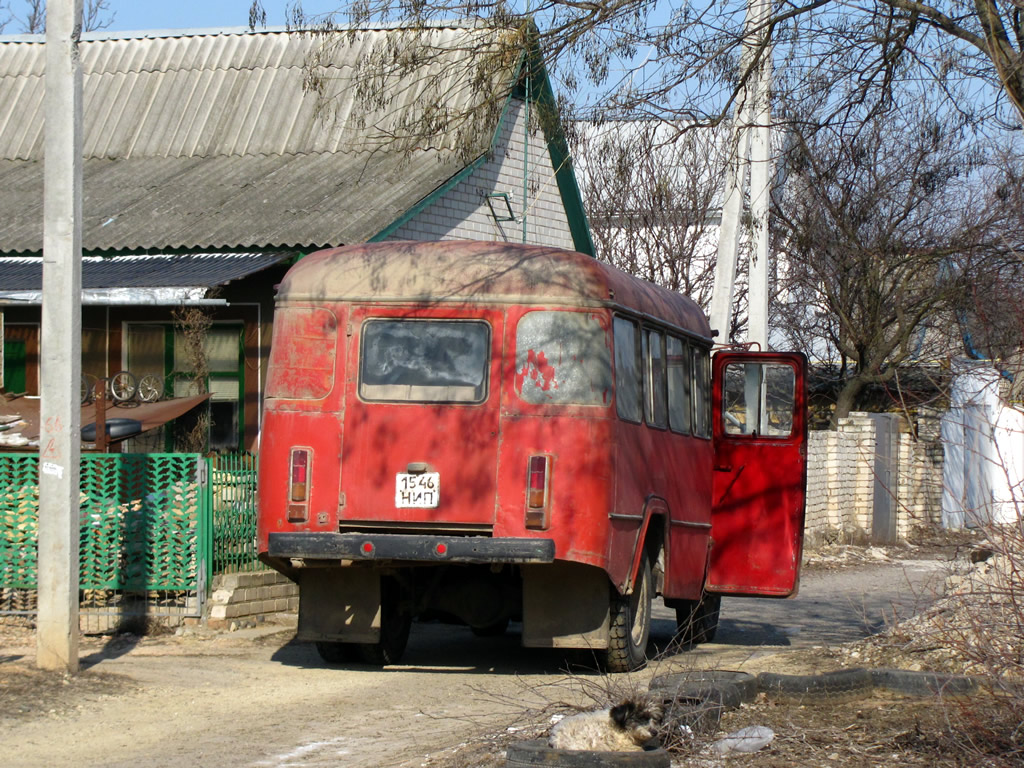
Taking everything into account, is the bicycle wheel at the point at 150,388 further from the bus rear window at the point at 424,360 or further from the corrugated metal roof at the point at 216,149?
the bus rear window at the point at 424,360

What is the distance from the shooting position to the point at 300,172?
18.1 meters

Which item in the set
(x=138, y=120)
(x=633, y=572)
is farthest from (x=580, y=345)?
(x=138, y=120)

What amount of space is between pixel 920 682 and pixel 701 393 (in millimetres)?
4271

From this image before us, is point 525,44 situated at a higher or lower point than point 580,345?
higher

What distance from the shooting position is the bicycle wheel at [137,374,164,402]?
15.4 metres

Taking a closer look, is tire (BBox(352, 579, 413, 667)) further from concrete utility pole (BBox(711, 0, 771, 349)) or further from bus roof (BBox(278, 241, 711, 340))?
concrete utility pole (BBox(711, 0, 771, 349))

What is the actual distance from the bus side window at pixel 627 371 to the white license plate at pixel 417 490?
1.30 meters

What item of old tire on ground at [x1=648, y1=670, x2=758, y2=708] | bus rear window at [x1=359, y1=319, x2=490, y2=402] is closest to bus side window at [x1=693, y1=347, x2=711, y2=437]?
bus rear window at [x1=359, y1=319, x2=490, y2=402]

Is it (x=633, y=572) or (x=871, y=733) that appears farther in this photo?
(x=633, y=572)

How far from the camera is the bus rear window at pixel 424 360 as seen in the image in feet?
30.6

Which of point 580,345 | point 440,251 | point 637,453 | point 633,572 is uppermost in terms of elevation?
point 440,251

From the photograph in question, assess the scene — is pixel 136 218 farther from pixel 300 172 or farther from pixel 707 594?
pixel 707 594

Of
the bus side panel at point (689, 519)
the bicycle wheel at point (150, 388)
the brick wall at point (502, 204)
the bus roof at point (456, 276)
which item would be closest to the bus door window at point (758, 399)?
the bus side panel at point (689, 519)

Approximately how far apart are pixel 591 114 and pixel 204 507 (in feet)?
15.3
